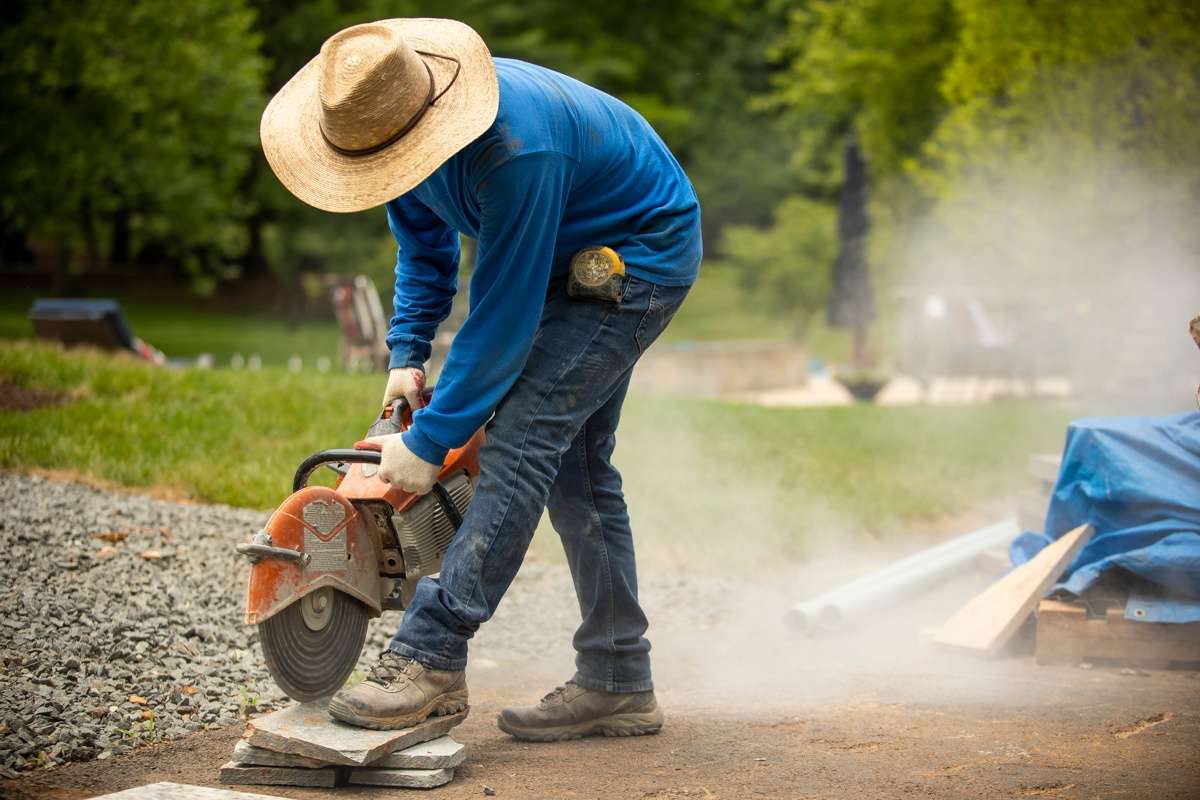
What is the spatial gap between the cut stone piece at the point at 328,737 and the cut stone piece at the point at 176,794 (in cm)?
15

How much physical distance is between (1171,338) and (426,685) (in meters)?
10.5

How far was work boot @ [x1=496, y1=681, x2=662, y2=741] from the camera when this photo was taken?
3.59m

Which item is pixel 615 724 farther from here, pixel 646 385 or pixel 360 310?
pixel 646 385

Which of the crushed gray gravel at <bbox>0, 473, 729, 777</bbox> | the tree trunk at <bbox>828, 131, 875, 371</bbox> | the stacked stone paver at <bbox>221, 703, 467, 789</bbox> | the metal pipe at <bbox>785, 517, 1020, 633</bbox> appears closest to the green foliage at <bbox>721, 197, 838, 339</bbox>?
the tree trunk at <bbox>828, 131, 875, 371</bbox>

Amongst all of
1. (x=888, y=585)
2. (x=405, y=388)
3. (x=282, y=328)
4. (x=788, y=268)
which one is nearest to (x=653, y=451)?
(x=888, y=585)

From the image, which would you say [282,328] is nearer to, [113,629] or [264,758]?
[113,629]

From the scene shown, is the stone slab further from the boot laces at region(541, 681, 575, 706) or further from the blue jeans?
the boot laces at region(541, 681, 575, 706)

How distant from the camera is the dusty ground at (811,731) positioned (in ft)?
10.3

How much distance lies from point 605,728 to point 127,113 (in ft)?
59.6

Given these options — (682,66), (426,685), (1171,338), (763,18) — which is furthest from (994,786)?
(763,18)

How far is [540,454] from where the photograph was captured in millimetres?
3221

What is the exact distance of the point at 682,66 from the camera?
35.2m

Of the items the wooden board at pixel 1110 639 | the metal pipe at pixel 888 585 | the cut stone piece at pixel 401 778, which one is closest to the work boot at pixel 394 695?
the cut stone piece at pixel 401 778

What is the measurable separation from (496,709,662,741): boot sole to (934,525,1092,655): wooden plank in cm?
157
